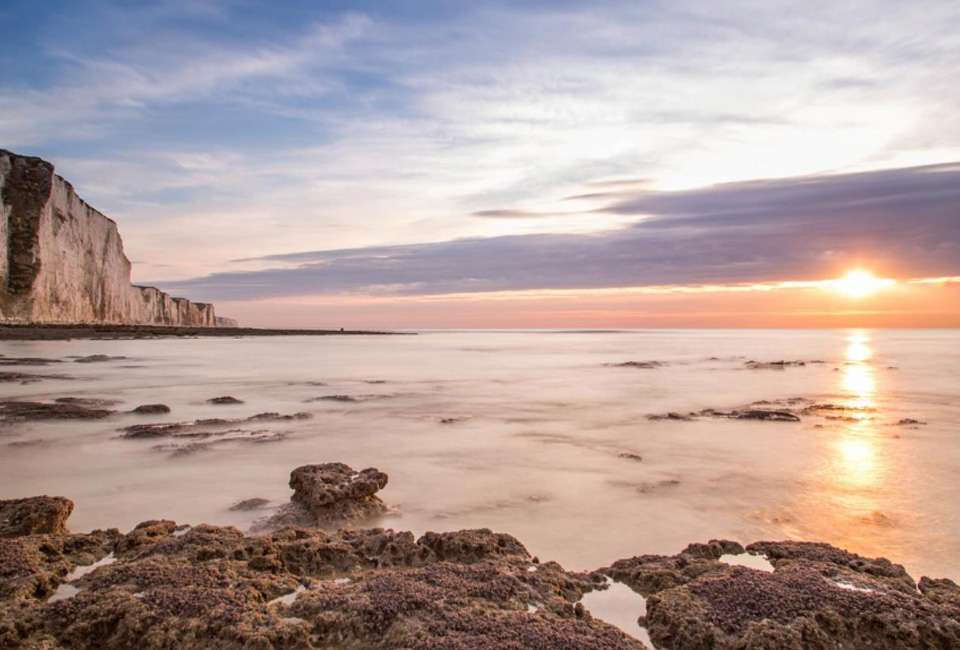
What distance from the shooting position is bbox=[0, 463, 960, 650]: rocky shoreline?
2395 mm

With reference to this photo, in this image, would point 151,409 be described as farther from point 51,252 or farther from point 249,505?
point 51,252

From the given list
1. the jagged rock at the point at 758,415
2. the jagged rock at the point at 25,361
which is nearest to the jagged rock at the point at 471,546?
the jagged rock at the point at 758,415

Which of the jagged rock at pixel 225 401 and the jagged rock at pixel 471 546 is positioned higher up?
the jagged rock at pixel 471 546

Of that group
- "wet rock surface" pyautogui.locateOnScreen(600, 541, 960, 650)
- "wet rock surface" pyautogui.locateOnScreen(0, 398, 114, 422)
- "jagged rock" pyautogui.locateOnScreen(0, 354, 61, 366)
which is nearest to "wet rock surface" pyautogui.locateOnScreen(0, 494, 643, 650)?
"wet rock surface" pyautogui.locateOnScreen(600, 541, 960, 650)

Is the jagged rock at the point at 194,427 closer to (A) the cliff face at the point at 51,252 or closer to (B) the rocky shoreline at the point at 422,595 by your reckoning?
(B) the rocky shoreline at the point at 422,595

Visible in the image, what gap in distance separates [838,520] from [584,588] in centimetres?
288

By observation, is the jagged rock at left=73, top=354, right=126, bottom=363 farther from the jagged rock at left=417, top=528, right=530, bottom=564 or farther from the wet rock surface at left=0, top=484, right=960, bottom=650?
the jagged rock at left=417, top=528, right=530, bottom=564

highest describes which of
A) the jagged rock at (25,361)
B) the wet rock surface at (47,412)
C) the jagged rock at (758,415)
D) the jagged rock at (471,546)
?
the jagged rock at (471,546)

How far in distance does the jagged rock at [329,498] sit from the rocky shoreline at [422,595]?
32.1 inches

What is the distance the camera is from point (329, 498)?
4434 mm

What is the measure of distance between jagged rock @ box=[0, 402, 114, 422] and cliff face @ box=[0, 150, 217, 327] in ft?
118

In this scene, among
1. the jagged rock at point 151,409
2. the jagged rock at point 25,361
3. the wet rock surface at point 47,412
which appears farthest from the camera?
the jagged rock at point 25,361

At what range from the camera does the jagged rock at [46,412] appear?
852 centimetres

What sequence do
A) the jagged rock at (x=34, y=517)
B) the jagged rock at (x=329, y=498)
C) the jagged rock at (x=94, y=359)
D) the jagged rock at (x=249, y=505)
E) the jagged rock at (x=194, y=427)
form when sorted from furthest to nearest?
the jagged rock at (x=94, y=359)
the jagged rock at (x=194, y=427)
the jagged rock at (x=249, y=505)
the jagged rock at (x=329, y=498)
the jagged rock at (x=34, y=517)
